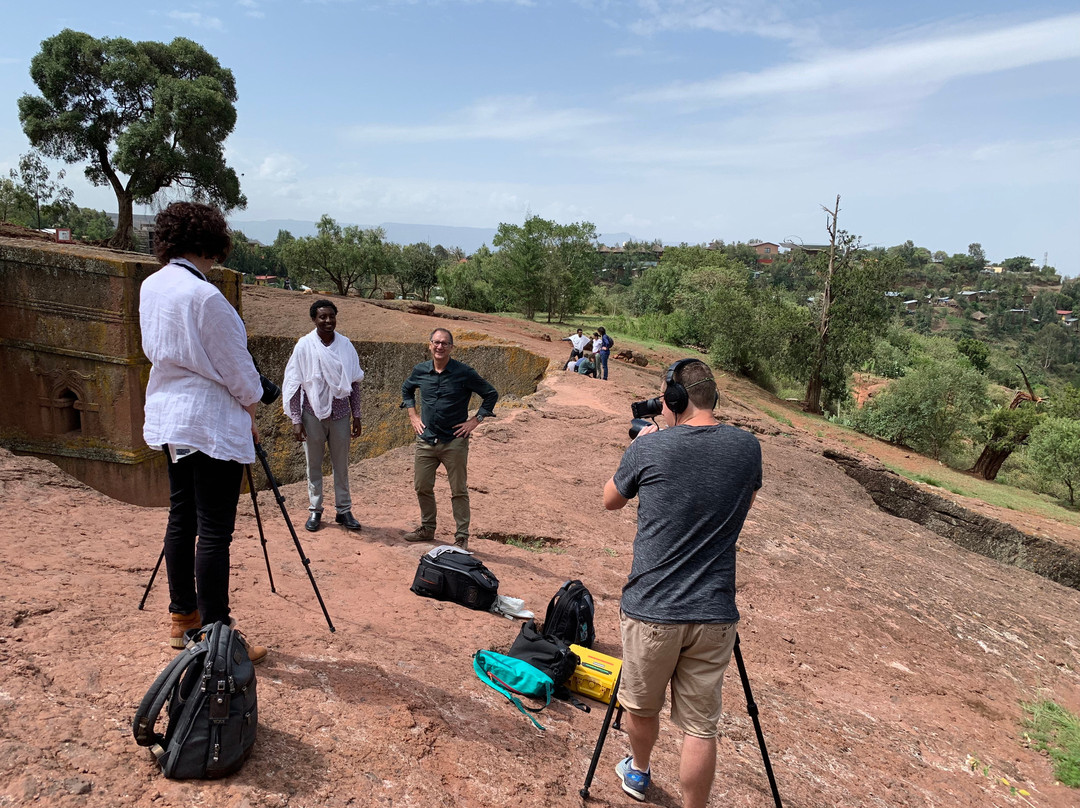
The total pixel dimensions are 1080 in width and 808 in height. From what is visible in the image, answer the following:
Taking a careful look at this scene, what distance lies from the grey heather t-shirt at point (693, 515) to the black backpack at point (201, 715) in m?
Result: 1.44

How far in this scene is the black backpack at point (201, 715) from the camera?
2275mm

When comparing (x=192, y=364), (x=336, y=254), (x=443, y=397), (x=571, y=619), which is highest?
(x=336, y=254)

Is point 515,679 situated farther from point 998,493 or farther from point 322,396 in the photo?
point 998,493

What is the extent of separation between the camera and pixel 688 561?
2.49 m

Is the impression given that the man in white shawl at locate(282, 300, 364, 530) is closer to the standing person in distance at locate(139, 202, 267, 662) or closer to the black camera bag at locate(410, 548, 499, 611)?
the black camera bag at locate(410, 548, 499, 611)

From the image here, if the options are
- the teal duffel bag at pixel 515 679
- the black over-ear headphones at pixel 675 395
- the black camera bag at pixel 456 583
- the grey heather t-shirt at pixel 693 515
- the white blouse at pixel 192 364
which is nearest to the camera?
the grey heather t-shirt at pixel 693 515

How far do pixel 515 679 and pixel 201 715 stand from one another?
1680 mm

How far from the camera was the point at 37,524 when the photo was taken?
15.7 feet

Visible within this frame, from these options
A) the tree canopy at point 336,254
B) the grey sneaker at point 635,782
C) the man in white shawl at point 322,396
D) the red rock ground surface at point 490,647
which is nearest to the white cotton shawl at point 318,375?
the man in white shawl at point 322,396

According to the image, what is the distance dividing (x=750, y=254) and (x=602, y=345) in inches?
3817

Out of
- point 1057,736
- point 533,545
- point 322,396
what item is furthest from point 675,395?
point 1057,736

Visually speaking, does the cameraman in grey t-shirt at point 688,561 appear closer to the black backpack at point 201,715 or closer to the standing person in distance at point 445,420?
the black backpack at point 201,715

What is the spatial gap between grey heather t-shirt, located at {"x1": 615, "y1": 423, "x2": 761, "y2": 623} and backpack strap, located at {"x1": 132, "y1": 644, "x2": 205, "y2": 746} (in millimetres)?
1606

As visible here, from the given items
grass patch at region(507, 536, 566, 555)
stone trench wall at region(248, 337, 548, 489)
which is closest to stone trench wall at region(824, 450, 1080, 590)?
stone trench wall at region(248, 337, 548, 489)
